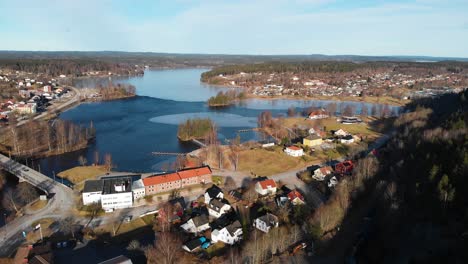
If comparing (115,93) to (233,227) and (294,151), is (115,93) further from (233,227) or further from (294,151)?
(233,227)

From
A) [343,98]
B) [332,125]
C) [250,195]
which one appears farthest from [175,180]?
[343,98]

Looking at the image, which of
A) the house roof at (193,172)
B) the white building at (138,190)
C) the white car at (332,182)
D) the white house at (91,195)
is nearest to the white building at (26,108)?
the white house at (91,195)

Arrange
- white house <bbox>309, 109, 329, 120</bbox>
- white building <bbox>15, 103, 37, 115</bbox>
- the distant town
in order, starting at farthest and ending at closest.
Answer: white building <bbox>15, 103, 37, 115</bbox> → white house <bbox>309, 109, 329, 120</bbox> → the distant town

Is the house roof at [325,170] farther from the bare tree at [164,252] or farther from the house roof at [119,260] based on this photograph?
the house roof at [119,260]

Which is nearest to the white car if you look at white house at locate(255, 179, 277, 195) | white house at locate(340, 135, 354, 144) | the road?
the road

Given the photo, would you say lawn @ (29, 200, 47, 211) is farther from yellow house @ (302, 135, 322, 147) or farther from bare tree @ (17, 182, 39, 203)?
yellow house @ (302, 135, 322, 147)

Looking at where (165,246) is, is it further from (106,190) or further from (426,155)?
(426,155)
